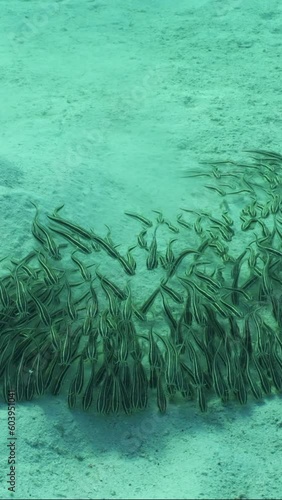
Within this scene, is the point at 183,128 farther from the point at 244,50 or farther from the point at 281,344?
the point at 281,344

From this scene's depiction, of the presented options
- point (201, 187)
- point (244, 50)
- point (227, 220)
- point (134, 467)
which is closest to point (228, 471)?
point (134, 467)

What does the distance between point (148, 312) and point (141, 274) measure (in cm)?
42

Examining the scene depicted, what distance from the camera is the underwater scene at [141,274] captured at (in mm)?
3588

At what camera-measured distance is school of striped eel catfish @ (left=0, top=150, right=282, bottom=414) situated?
155 inches

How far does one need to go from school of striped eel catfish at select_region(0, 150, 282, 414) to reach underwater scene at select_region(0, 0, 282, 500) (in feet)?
0.04

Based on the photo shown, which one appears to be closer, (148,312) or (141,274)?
(148,312)

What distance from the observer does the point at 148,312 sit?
4.44m

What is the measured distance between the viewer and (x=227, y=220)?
17.6ft

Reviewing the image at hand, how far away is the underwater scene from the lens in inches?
141

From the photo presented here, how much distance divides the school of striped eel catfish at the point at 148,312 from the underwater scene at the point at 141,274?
0.01 m

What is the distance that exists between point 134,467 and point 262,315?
5.22 feet

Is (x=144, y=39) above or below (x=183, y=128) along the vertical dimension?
above

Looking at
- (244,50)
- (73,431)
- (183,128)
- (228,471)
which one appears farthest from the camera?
(244,50)

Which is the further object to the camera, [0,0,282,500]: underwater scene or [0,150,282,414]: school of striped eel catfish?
[0,150,282,414]: school of striped eel catfish
